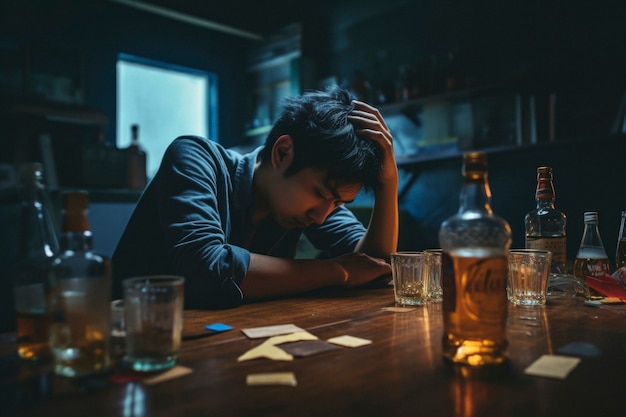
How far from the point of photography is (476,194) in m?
0.66

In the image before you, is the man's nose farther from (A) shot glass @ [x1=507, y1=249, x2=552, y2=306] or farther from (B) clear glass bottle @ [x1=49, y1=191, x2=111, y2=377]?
(B) clear glass bottle @ [x1=49, y1=191, x2=111, y2=377]

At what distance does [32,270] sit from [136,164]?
3.18 m

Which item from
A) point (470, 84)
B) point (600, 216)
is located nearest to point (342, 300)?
point (600, 216)

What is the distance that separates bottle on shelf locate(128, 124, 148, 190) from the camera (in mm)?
3684

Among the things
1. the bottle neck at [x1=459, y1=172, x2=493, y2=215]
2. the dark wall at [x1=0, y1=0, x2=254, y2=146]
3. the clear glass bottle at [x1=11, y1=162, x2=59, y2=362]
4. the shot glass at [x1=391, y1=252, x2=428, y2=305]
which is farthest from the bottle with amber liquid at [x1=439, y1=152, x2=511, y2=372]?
the dark wall at [x1=0, y1=0, x2=254, y2=146]

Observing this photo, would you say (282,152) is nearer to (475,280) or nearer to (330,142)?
(330,142)

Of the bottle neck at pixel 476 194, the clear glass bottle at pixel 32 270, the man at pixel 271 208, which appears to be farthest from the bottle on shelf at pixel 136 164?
the bottle neck at pixel 476 194

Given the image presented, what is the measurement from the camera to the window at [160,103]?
13.6ft

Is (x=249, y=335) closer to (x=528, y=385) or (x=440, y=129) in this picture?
(x=528, y=385)

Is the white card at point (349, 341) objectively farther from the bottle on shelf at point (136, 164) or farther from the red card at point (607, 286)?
the bottle on shelf at point (136, 164)

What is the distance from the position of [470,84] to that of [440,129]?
1.23 ft

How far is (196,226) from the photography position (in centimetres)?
118

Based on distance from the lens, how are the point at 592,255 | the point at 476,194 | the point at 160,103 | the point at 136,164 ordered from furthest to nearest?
the point at 160,103 < the point at 136,164 < the point at 592,255 < the point at 476,194

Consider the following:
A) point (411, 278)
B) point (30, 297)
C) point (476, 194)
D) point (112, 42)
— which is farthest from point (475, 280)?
point (112, 42)
